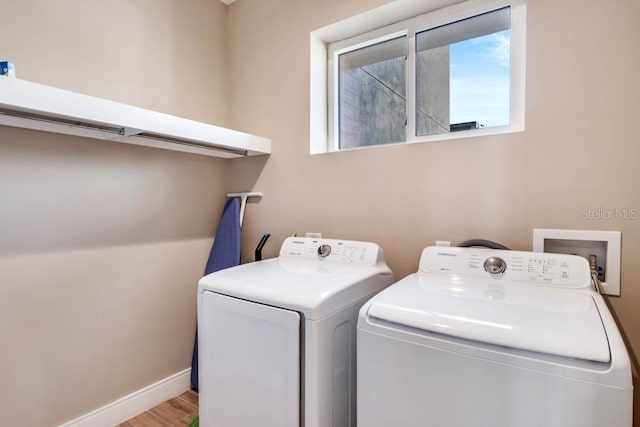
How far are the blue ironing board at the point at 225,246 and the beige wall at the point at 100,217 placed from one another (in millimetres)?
76

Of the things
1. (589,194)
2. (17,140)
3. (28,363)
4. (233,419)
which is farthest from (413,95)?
(28,363)

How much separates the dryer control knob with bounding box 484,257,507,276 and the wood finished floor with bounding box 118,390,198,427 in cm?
174

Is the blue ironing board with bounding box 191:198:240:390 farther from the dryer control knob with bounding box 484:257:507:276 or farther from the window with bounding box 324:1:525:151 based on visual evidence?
the dryer control knob with bounding box 484:257:507:276

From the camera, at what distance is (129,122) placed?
1.41 m

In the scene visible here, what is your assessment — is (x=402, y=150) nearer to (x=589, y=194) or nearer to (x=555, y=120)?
(x=555, y=120)

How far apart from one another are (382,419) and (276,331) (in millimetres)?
422

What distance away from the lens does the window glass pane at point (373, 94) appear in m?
1.91

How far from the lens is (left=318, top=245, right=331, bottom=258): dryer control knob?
167cm

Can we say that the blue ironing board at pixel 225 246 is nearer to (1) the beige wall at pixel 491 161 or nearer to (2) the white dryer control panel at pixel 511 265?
(1) the beige wall at pixel 491 161

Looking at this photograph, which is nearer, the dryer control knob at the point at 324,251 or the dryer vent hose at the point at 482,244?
the dryer vent hose at the point at 482,244

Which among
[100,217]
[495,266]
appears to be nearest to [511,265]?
[495,266]

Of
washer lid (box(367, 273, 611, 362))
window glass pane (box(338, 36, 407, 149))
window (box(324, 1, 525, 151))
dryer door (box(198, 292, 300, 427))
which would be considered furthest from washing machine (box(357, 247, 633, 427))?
window glass pane (box(338, 36, 407, 149))

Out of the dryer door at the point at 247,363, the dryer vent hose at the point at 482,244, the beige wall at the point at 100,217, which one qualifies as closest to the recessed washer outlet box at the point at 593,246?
the dryer vent hose at the point at 482,244

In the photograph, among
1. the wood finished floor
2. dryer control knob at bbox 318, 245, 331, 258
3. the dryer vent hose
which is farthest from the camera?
the wood finished floor
